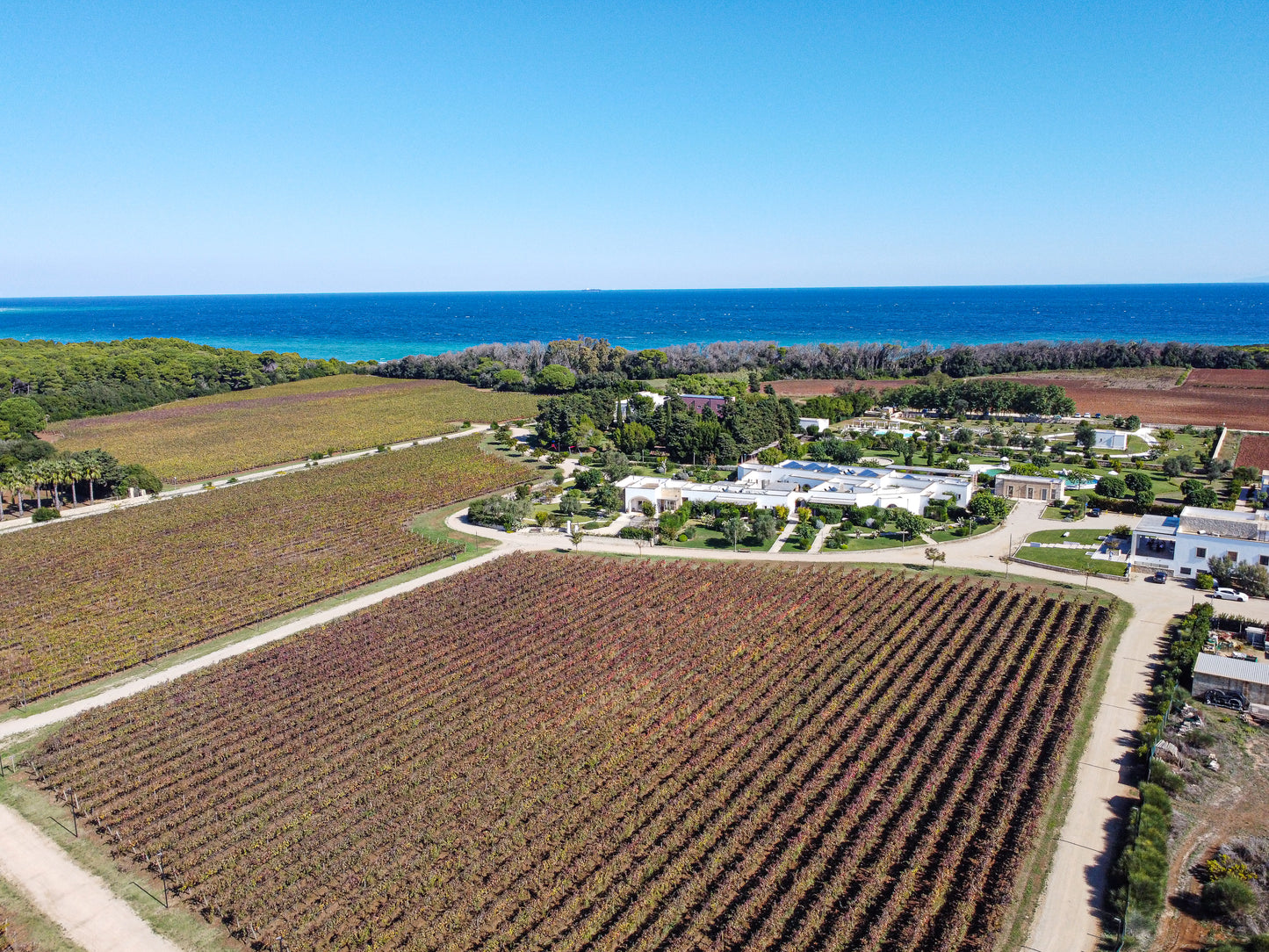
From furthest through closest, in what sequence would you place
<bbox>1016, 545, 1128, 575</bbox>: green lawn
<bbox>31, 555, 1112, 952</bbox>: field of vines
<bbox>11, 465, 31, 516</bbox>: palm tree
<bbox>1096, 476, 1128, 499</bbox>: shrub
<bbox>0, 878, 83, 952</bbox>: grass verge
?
<bbox>11, 465, 31, 516</bbox>: palm tree
<bbox>1096, 476, 1128, 499</bbox>: shrub
<bbox>1016, 545, 1128, 575</bbox>: green lawn
<bbox>31, 555, 1112, 952</bbox>: field of vines
<bbox>0, 878, 83, 952</bbox>: grass verge

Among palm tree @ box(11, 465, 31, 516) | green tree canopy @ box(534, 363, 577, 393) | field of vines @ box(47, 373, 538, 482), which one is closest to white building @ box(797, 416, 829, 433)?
field of vines @ box(47, 373, 538, 482)

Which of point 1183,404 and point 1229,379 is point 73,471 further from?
point 1229,379

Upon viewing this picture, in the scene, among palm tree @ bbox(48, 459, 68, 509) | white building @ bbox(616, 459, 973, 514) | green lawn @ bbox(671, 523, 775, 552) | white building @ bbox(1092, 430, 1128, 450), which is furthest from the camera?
white building @ bbox(1092, 430, 1128, 450)

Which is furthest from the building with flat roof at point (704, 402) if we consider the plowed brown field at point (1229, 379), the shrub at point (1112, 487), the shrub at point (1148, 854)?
the plowed brown field at point (1229, 379)

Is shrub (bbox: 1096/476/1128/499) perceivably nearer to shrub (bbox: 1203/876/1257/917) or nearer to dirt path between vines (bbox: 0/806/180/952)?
shrub (bbox: 1203/876/1257/917)

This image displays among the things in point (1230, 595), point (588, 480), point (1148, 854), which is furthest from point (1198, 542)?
point (588, 480)

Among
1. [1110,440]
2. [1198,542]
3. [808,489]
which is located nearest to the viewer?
[1198,542]

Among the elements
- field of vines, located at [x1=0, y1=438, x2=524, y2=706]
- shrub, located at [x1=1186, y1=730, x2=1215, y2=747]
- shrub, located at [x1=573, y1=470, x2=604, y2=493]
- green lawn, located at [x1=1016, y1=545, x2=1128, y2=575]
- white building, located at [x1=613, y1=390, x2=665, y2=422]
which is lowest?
field of vines, located at [x1=0, y1=438, x2=524, y2=706]
